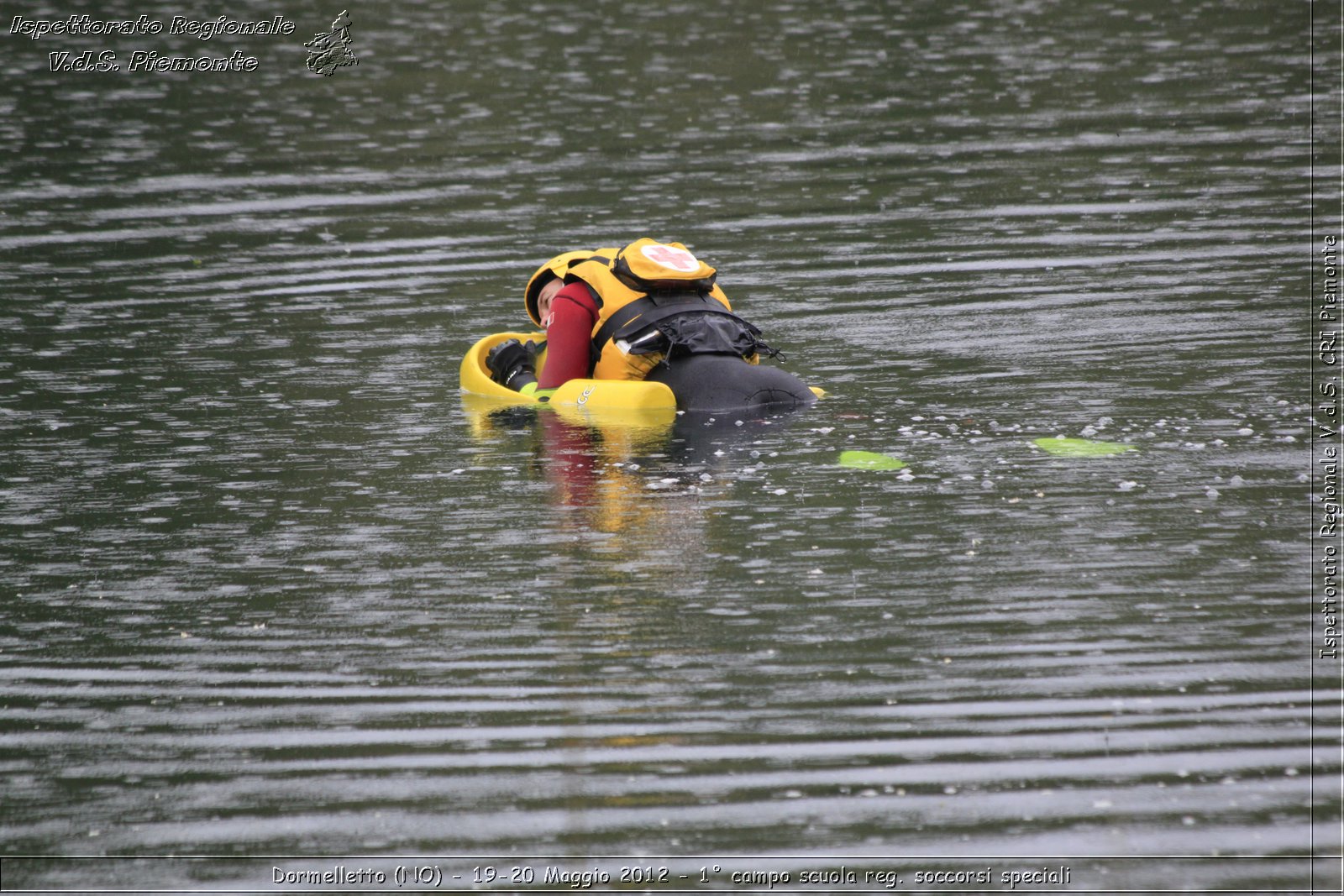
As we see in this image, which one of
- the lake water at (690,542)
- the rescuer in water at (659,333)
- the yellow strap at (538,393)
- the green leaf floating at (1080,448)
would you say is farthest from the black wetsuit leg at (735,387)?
the green leaf floating at (1080,448)

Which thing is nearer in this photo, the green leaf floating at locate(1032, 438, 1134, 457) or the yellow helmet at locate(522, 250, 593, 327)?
the green leaf floating at locate(1032, 438, 1134, 457)

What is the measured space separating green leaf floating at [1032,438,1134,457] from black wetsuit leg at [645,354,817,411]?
1.58 meters

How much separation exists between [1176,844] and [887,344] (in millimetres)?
6584

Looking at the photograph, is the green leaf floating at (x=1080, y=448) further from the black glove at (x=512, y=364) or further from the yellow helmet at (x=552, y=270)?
the black glove at (x=512, y=364)

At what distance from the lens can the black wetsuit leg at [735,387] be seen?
9766mm

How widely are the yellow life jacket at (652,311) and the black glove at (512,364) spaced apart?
76cm

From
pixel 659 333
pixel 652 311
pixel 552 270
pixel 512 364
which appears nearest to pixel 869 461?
pixel 659 333

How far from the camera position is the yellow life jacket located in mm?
9820

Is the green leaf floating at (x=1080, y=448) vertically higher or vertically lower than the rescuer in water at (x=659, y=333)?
lower

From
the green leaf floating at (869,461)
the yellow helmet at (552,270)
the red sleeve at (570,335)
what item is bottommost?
the green leaf floating at (869,461)

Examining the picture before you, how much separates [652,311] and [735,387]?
653mm

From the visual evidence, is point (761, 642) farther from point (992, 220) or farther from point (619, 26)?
point (619, 26)

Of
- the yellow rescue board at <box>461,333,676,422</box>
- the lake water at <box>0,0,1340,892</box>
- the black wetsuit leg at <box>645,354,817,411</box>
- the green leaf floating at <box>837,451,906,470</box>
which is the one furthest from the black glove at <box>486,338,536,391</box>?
the green leaf floating at <box>837,451,906,470</box>

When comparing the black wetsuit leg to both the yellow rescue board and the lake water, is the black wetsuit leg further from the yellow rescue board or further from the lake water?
the lake water
